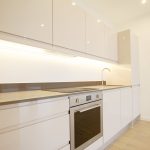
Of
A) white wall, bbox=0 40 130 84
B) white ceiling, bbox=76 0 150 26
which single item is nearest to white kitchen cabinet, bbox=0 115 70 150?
white wall, bbox=0 40 130 84

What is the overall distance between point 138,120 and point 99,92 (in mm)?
2033

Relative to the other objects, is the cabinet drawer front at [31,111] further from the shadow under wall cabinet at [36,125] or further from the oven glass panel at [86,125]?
the oven glass panel at [86,125]

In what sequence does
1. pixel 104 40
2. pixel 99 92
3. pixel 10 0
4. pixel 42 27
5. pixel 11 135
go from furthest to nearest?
pixel 104 40 < pixel 99 92 < pixel 42 27 < pixel 10 0 < pixel 11 135

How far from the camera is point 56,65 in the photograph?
2.20 meters

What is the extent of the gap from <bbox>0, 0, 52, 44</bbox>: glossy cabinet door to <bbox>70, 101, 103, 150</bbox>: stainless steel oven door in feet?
2.73

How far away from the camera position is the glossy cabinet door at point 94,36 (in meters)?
2.24

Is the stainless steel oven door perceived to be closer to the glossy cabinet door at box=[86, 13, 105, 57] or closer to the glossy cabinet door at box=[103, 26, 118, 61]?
the glossy cabinet door at box=[86, 13, 105, 57]

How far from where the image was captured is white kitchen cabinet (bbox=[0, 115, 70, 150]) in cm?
103

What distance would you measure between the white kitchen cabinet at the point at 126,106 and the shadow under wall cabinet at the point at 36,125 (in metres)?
1.51

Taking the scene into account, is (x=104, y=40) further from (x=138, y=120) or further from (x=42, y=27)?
(x=138, y=120)

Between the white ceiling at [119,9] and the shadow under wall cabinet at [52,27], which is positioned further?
the white ceiling at [119,9]

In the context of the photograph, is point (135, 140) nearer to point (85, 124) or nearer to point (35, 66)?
point (85, 124)

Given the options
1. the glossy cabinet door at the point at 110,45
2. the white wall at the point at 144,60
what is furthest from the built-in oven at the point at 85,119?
the white wall at the point at 144,60

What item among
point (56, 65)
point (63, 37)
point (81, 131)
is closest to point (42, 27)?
point (63, 37)
